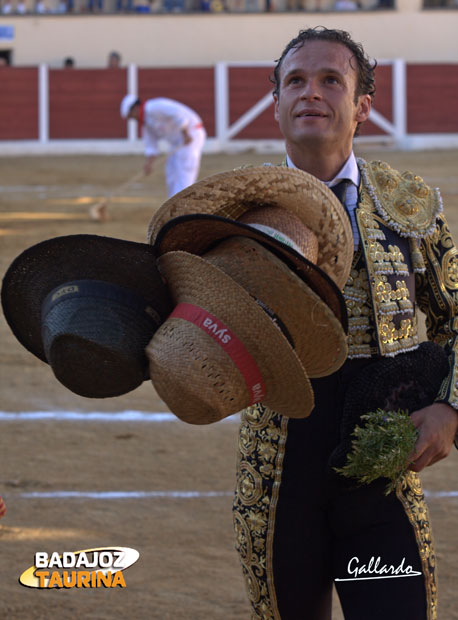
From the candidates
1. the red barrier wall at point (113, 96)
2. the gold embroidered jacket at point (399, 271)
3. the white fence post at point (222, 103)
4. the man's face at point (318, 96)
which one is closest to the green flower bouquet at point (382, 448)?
the gold embroidered jacket at point (399, 271)

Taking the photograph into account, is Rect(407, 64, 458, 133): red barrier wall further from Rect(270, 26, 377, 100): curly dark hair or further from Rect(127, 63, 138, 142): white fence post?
Rect(270, 26, 377, 100): curly dark hair

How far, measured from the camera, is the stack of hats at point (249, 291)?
1472 mm

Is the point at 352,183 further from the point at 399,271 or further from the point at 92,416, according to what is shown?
the point at 92,416

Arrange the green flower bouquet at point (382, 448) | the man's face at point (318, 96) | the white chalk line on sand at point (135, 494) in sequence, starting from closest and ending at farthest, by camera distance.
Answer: the green flower bouquet at point (382, 448) → the man's face at point (318, 96) → the white chalk line on sand at point (135, 494)

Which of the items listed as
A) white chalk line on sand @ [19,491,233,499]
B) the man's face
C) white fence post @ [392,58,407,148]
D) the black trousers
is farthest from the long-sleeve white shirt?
white fence post @ [392,58,407,148]

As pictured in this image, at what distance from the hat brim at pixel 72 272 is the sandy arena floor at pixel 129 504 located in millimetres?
1554

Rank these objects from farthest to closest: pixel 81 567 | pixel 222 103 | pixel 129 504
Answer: pixel 222 103, pixel 129 504, pixel 81 567

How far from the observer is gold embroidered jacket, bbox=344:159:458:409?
6.19 feet

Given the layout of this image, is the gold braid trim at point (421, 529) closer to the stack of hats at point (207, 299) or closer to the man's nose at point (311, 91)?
the stack of hats at point (207, 299)

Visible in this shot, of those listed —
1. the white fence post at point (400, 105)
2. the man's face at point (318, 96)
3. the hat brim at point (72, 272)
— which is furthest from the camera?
the white fence post at point (400, 105)

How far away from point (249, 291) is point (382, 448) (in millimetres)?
389

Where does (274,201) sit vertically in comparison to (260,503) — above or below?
above

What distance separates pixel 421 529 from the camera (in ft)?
6.15

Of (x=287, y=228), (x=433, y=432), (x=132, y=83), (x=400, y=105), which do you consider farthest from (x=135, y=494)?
(x=400, y=105)
